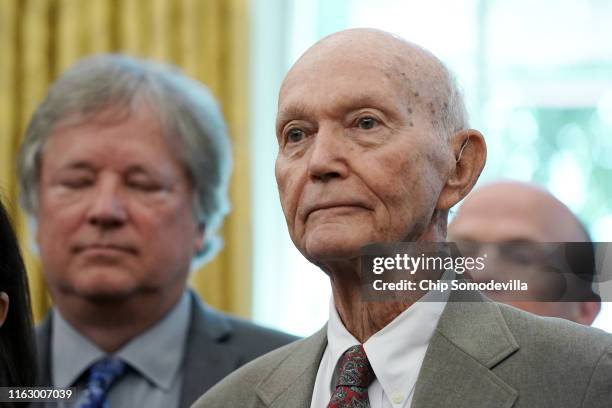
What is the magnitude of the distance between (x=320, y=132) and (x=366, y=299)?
26 cm

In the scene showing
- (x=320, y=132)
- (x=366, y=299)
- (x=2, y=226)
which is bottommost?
(x=366, y=299)

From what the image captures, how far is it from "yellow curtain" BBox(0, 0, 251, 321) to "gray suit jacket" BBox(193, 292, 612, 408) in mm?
2394

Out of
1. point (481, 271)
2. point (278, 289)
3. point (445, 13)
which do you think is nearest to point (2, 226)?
point (481, 271)

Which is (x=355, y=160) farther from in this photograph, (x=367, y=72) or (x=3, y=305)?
(x=3, y=305)

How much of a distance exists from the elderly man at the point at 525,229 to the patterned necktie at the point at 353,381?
0.37 m

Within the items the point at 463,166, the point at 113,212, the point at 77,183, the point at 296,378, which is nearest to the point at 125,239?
the point at 113,212

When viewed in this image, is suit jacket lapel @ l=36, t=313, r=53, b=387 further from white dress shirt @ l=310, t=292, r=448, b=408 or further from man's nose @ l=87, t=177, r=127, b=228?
white dress shirt @ l=310, t=292, r=448, b=408

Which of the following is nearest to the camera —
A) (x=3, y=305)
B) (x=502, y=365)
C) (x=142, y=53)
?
(x=502, y=365)

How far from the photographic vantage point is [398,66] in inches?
68.2

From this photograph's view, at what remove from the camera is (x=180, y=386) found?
8.55 ft

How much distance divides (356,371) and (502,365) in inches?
8.4

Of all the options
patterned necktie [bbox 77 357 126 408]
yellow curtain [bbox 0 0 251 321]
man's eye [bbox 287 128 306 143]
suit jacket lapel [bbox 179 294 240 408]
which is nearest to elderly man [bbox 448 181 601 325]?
man's eye [bbox 287 128 306 143]

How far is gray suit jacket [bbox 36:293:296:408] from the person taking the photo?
8.41 ft

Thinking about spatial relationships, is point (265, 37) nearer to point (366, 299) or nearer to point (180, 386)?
point (180, 386)
